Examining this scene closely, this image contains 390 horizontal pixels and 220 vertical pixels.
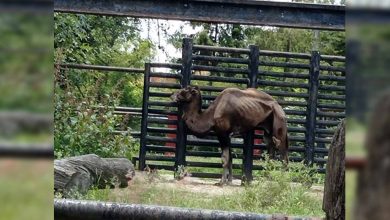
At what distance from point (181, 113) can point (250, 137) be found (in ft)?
1.14

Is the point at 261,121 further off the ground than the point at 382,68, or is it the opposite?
the point at 382,68

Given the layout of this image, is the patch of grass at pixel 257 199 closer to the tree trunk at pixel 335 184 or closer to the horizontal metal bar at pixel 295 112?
the horizontal metal bar at pixel 295 112

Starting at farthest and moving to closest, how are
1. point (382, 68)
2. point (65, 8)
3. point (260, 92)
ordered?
1. point (260, 92)
2. point (65, 8)
3. point (382, 68)

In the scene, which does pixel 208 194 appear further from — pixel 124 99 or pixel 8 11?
pixel 8 11

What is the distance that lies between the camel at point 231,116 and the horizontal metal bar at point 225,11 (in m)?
1.12

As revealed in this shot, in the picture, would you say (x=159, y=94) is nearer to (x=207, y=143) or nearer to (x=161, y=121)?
(x=161, y=121)

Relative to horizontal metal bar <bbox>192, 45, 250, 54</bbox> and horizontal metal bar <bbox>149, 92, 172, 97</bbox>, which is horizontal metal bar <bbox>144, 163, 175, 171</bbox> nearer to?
horizontal metal bar <bbox>149, 92, 172, 97</bbox>

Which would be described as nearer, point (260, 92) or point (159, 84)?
point (159, 84)

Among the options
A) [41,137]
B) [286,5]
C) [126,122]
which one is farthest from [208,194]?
[41,137]

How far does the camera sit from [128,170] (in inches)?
90.0

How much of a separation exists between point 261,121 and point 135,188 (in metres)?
0.73

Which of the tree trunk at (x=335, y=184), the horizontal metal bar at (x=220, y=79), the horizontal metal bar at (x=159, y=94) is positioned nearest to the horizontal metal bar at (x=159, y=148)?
the horizontal metal bar at (x=159, y=94)

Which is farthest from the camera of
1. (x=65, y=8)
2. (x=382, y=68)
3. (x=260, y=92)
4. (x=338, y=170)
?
(x=260, y=92)

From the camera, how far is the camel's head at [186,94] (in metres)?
2.42
